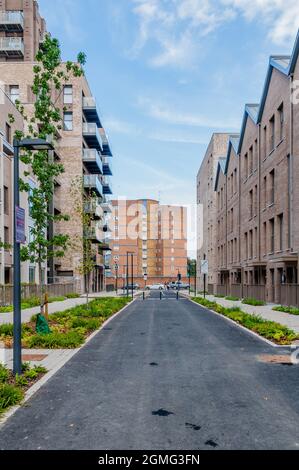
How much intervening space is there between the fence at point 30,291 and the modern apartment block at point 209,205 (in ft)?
69.4

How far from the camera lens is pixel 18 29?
53094mm

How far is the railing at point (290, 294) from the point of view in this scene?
24.2 m

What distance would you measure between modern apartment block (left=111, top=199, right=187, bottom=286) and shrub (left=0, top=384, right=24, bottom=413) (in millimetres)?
117483

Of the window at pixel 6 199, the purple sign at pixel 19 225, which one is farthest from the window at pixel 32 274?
the purple sign at pixel 19 225

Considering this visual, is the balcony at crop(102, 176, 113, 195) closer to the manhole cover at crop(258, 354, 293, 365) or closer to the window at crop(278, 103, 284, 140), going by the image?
the window at crop(278, 103, 284, 140)

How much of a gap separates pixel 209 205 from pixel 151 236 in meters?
64.7

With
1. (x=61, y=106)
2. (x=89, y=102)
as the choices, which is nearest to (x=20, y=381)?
(x=61, y=106)

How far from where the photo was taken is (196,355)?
10797 mm

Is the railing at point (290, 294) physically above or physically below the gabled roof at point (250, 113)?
below

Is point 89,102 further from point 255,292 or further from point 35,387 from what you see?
point 35,387

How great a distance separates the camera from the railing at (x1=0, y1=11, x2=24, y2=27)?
170 ft

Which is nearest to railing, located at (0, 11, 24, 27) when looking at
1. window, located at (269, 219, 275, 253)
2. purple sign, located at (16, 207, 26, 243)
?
window, located at (269, 219, 275, 253)

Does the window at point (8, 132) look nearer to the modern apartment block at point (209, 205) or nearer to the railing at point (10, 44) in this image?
the railing at point (10, 44)

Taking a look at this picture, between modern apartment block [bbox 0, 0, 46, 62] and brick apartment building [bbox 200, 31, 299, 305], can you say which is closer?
brick apartment building [bbox 200, 31, 299, 305]
